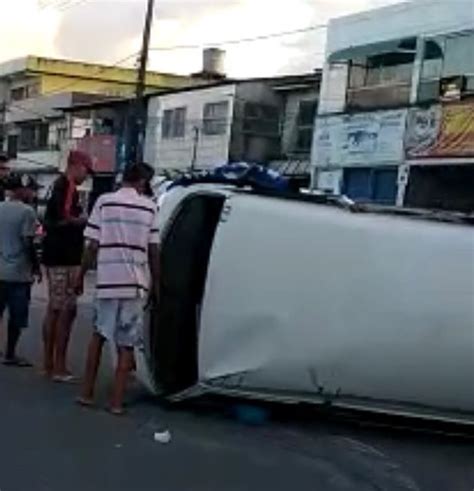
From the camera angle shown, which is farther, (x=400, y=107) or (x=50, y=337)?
(x=400, y=107)

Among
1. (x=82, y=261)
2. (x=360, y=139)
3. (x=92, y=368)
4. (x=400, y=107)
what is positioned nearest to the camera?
(x=92, y=368)

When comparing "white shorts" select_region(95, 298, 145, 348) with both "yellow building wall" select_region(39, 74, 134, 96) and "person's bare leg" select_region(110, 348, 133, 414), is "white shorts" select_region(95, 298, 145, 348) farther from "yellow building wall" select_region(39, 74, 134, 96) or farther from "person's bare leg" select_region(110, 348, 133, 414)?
"yellow building wall" select_region(39, 74, 134, 96)

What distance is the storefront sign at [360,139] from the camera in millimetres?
30453

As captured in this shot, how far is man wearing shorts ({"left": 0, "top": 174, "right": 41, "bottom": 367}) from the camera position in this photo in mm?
9977

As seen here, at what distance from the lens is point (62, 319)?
9.21 metres

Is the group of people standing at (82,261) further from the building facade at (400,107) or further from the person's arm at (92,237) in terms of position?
the building facade at (400,107)

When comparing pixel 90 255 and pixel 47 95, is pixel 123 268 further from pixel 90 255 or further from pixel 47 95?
pixel 47 95

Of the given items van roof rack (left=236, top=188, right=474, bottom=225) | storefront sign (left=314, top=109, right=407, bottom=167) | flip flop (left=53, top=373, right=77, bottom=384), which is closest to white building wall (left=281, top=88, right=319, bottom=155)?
storefront sign (left=314, top=109, right=407, bottom=167)

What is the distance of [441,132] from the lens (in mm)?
28484

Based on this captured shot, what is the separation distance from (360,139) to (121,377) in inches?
984

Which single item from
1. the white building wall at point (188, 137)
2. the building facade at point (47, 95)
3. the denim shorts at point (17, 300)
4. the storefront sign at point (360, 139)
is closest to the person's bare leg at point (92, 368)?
the denim shorts at point (17, 300)

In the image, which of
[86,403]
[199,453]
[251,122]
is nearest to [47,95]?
[251,122]

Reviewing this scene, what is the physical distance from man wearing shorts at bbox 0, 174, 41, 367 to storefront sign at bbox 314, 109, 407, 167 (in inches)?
821

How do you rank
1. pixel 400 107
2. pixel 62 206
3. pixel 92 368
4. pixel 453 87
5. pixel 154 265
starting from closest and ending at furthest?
pixel 154 265 → pixel 92 368 → pixel 62 206 → pixel 453 87 → pixel 400 107
